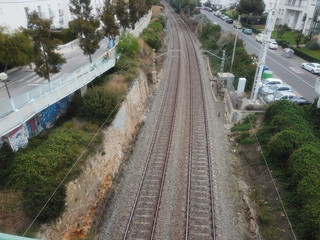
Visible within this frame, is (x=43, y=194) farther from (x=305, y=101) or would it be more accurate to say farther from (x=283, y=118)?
(x=305, y=101)

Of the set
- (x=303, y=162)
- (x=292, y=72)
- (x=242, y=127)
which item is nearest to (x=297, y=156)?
(x=303, y=162)

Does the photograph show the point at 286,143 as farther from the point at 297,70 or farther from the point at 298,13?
the point at 298,13

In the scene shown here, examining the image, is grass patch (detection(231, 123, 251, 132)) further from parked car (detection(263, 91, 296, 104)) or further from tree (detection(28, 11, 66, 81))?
tree (detection(28, 11, 66, 81))

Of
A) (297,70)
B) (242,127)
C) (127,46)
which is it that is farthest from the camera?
(297,70)

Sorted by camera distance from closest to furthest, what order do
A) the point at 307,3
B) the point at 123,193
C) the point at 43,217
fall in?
the point at 43,217 < the point at 123,193 < the point at 307,3

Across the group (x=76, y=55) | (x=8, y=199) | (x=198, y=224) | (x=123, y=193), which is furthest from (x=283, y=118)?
(x=76, y=55)
